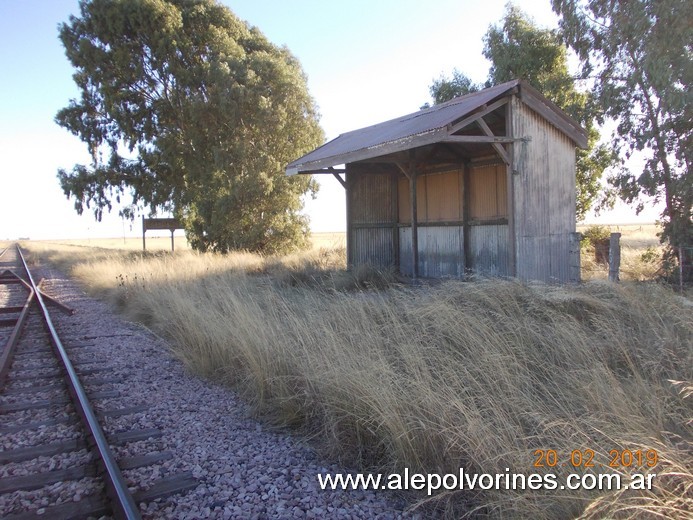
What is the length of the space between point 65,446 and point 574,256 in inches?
405

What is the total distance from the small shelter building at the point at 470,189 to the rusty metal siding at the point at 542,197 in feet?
0.07

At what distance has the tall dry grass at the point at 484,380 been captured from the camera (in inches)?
133

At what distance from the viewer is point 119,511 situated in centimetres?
343

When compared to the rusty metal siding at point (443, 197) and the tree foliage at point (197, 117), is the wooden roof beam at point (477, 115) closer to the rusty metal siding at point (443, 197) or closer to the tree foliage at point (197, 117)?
the rusty metal siding at point (443, 197)

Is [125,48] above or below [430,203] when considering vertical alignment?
above

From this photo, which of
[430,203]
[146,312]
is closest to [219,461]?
[146,312]

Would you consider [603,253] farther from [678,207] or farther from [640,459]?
[640,459]

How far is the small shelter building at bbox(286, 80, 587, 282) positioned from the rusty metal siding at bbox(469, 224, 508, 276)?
2 centimetres

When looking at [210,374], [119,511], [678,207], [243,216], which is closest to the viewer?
[119,511]

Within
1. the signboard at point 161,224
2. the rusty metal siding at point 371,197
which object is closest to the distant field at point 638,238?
the rusty metal siding at point 371,197

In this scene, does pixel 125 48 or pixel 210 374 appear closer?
pixel 210 374

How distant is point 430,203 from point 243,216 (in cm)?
1215

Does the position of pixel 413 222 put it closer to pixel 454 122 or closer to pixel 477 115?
pixel 477 115

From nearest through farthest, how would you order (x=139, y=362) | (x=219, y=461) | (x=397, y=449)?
(x=397, y=449) → (x=219, y=461) → (x=139, y=362)
